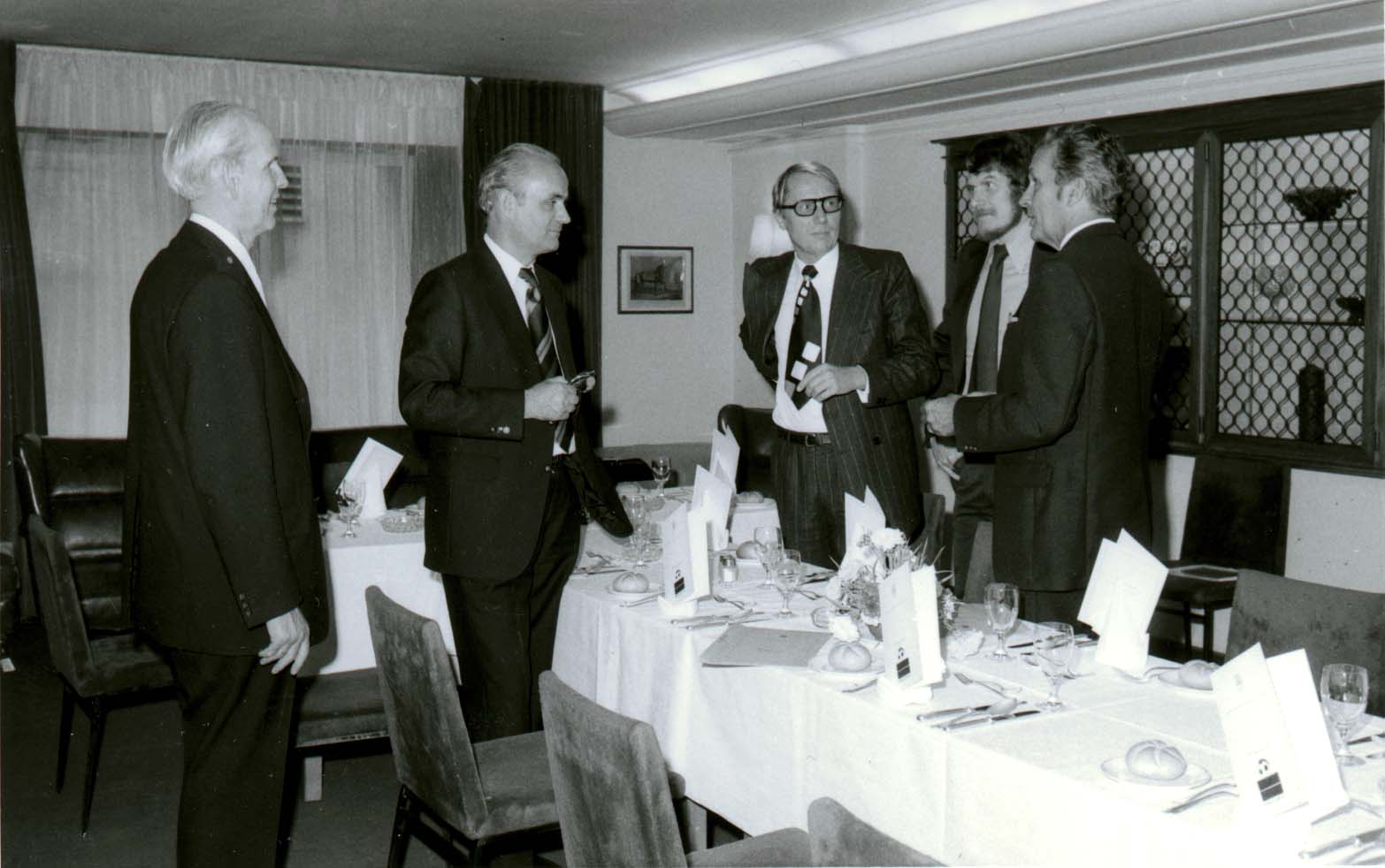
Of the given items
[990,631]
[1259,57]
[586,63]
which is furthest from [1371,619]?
[586,63]

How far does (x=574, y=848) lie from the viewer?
2096mm

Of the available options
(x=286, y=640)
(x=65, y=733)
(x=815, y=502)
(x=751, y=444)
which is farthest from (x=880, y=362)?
(x=751, y=444)

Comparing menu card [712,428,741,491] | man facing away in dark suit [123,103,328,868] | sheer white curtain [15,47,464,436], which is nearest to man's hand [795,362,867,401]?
menu card [712,428,741,491]

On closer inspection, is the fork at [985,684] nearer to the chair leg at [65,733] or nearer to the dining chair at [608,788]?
the dining chair at [608,788]

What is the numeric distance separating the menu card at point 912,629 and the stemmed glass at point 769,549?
86 centimetres

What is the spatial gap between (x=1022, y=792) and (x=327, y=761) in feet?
10.0

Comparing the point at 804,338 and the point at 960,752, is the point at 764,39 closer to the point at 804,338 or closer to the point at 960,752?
the point at 804,338

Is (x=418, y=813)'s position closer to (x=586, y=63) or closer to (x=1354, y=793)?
(x=1354, y=793)

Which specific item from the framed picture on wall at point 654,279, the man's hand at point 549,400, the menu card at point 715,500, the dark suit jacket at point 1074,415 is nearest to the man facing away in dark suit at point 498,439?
the man's hand at point 549,400

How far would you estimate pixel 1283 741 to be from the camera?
159 cm

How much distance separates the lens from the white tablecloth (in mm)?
3859

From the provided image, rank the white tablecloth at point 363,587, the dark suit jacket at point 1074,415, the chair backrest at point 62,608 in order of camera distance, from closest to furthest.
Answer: the dark suit jacket at point 1074,415
the chair backrest at point 62,608
the white tablecloth at point 363,587

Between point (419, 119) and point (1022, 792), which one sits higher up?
point (419, 119)

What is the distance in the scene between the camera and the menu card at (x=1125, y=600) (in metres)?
2.34
